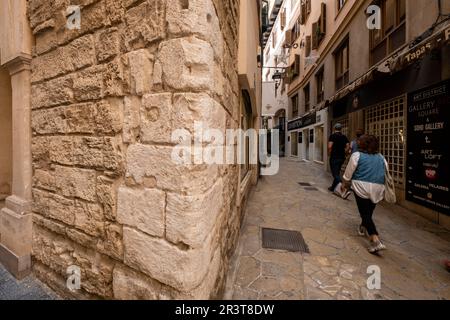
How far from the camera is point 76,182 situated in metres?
1.90

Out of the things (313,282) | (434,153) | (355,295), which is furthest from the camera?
(434,153)

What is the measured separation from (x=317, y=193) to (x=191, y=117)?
6.07 m

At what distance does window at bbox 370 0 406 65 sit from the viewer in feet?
18.3

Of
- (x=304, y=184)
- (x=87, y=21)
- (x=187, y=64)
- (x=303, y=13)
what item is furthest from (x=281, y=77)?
(x=187, y=64)

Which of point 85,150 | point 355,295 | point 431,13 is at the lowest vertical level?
point 355,295

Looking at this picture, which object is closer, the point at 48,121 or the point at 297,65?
the point at 48,121

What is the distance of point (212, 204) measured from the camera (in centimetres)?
158

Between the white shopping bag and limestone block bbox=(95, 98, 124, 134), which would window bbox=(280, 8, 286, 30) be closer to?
the white shopping bag

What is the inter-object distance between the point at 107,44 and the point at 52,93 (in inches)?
38.4

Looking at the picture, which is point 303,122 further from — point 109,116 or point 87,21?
point 109,116

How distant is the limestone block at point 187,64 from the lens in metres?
1.28

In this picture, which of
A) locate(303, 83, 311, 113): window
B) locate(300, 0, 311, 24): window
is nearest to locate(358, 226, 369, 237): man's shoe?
locate(303, 83, 311, 113): window

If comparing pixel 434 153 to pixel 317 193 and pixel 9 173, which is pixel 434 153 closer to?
pixel 317 193

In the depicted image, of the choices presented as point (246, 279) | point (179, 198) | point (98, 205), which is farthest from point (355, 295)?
point (98, 205)
